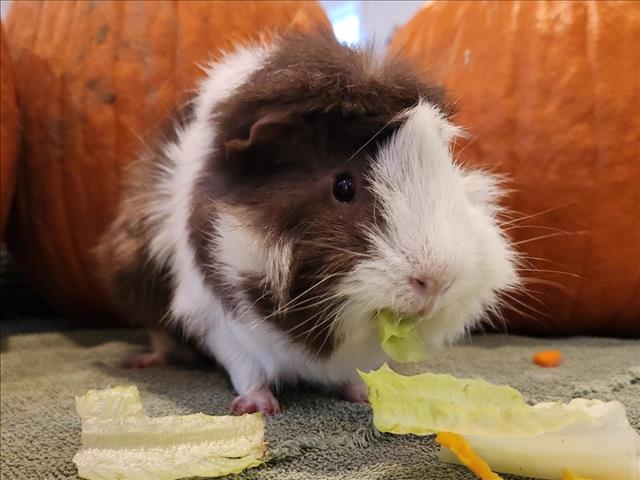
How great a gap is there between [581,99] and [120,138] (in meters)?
1.17

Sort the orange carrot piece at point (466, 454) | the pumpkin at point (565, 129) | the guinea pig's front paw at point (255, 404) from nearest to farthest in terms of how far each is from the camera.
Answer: the orange carrot piece at point (466, 454) < the guinea pig's front paw at point (255, 404) < the pumpkin at point (565, 129)

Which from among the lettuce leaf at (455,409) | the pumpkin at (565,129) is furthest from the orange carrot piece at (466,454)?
the pumpkin at (565,129)

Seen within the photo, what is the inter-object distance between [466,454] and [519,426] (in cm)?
7

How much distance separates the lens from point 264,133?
0.99m

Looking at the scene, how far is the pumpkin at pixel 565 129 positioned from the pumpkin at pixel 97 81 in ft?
1.76

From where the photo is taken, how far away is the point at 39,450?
38.1 inches

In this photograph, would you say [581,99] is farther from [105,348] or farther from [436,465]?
[105,348]

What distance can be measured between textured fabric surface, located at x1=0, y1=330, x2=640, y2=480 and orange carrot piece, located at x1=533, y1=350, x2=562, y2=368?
20mm

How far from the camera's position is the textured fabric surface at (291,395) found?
2.93ft

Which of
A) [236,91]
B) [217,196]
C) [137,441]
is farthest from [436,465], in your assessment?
[236,91]

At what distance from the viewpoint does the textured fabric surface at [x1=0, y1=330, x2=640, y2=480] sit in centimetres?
89

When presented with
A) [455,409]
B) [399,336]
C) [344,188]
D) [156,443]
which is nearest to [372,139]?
[344,188]

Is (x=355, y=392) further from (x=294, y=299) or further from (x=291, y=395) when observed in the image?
(x=294, y=299)

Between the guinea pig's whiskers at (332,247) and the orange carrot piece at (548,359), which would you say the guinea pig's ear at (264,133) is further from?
the orange carrot piece at (548,359)
